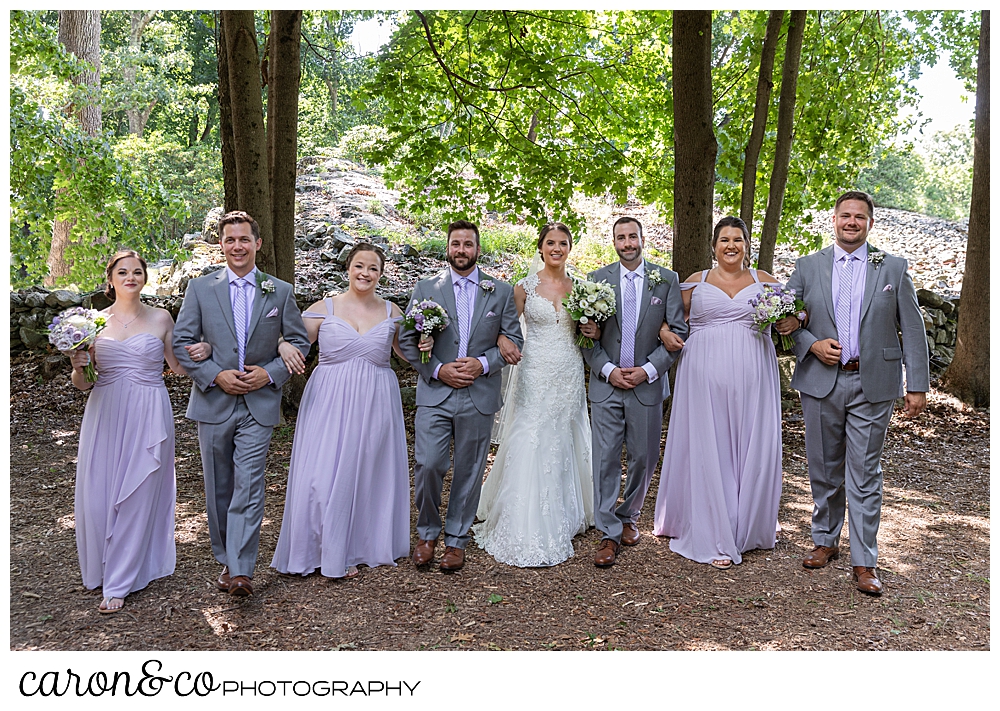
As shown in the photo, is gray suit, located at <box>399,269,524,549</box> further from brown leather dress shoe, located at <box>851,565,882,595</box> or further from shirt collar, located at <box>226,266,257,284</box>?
brown leather dress shoe, located at <box>851,565,882,595</box>

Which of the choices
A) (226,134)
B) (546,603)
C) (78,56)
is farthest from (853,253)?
(78,56)

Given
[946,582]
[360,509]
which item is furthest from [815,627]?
[360,509]

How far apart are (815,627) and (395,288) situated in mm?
9724

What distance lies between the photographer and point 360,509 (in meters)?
5.01

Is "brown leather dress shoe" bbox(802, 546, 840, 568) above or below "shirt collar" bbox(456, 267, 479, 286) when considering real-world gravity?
below

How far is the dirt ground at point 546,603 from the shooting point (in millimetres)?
4215

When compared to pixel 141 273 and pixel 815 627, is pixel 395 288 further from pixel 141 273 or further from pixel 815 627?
pixel 815 627

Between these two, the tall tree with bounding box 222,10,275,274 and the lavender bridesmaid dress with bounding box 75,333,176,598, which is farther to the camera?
the tall tree with bounding box 222,10,275,274

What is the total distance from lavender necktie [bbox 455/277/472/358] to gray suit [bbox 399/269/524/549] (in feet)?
0.10

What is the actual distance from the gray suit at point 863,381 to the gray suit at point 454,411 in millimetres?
2003

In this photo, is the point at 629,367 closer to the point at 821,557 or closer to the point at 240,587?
the point at 821,557

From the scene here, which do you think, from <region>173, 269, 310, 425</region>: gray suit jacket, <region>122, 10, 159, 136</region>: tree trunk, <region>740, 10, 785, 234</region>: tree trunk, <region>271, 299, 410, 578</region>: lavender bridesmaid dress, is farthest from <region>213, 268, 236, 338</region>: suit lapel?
<region>122, 10, 159, 136</region>: tree trunk

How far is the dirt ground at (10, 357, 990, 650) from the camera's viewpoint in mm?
4215

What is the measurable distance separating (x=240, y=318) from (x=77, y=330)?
34.6 inches
